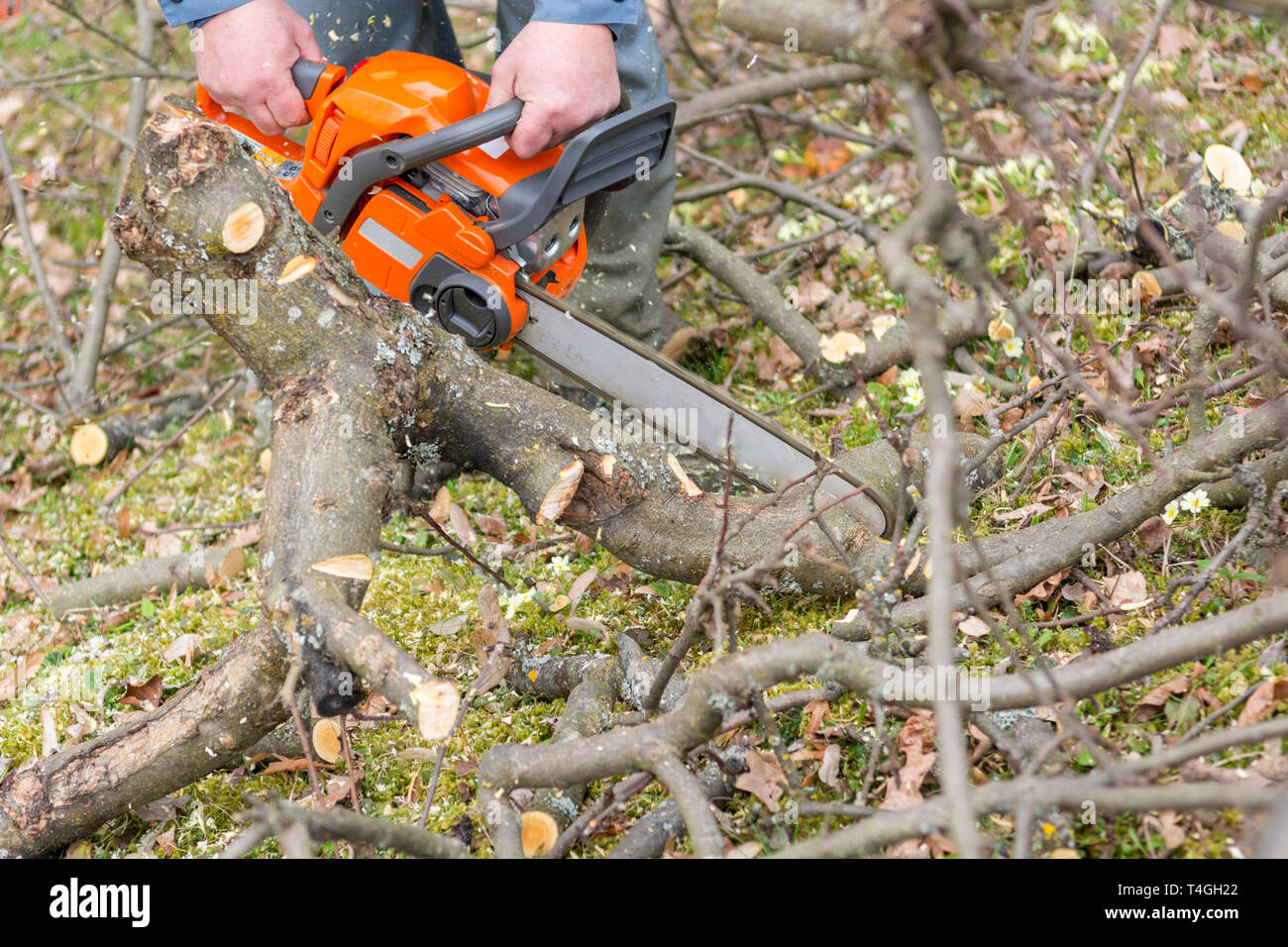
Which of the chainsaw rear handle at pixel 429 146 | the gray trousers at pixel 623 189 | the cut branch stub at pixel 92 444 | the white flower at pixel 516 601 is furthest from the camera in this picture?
the cut branch stub at pixel 92 444

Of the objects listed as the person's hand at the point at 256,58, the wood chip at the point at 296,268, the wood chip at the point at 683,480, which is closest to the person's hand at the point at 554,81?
the person's hand at the point at 256,58

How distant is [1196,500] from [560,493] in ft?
5.07

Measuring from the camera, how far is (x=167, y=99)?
221 cm

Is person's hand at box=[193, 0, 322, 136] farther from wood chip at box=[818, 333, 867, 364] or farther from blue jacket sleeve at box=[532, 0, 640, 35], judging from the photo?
wood chip at box=[818, 333, 867, 364]

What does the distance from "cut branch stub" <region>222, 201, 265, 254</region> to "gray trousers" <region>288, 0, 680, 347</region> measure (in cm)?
158

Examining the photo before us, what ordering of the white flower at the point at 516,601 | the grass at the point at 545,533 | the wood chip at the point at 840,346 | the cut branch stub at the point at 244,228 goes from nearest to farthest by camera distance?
the cut branch stub at the point at 244,228
the grass at the point at 545,533
the white flower at the point at 516,601
the wood chip at the point at 840,346

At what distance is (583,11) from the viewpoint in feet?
8.85

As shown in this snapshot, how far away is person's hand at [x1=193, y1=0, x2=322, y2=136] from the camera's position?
2684 mm

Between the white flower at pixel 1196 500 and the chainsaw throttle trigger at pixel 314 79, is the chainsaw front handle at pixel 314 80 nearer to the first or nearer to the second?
the chainsaw throttle trigger at pixel 314 79

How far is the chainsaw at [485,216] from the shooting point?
2590 mm

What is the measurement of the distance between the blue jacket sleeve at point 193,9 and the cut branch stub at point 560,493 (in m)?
1.62
